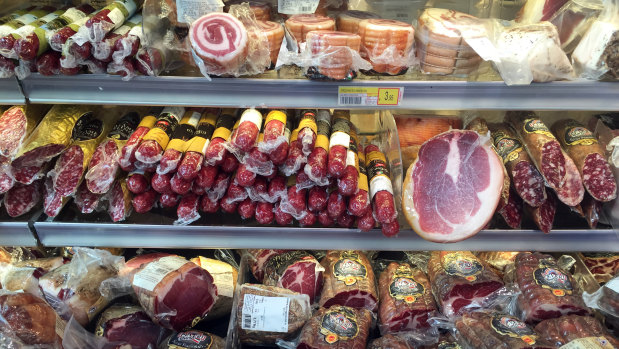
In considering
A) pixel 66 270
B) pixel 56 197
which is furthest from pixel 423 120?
pixel 66 270

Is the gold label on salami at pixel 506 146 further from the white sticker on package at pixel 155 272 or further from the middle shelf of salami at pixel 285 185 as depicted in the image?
the white sticker on package at pixel 155 272

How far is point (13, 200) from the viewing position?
1665 mm

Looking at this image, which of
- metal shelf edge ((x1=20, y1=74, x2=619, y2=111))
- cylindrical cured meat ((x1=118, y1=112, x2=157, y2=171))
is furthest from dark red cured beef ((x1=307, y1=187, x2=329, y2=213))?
cylindrical cured meat ((x1=118, y1=112, x2=157, y2=171))

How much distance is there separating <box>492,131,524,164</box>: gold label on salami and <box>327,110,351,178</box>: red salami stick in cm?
61

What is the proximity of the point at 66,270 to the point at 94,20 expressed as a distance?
1.02 metres

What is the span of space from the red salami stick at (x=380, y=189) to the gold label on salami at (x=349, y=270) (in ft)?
1.18

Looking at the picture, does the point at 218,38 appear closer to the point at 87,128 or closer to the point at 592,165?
the point at 87,128

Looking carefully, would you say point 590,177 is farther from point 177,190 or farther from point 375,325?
point 177,190

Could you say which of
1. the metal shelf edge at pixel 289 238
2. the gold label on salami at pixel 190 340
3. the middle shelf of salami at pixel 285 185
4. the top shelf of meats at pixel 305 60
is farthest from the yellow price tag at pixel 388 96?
the gold label on salami at pixel 190 340

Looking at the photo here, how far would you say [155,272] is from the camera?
5.59ft

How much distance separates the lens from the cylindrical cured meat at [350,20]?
63.6 inches

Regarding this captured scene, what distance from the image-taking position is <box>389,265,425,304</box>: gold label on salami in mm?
1828

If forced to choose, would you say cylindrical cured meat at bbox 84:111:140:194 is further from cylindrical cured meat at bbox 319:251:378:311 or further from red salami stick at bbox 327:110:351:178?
cylindrical cured meat at bbox 319:251:378:311

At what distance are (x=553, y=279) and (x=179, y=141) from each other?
1542 mm
